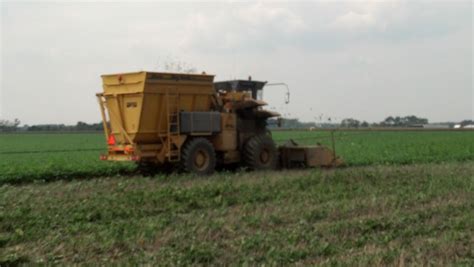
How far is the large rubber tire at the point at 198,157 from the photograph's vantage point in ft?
46.5

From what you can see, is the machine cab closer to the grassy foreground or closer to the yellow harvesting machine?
the yellow harvesting machine

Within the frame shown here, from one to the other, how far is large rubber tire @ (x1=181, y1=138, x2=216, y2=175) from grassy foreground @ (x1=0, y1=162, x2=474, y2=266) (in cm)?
160

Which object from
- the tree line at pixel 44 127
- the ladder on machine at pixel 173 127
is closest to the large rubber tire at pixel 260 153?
the ladder on machine at pixel 173 127

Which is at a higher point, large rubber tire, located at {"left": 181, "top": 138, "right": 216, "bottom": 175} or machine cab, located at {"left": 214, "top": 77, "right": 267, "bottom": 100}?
machine cab, located at {"left": 214, "top": 77, "right": 267, "bottom": 100}

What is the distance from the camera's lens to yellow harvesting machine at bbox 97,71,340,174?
45.7 ft

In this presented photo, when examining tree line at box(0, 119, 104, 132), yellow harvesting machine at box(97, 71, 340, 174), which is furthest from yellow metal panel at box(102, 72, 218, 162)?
tree line at box(0, 119, 104, 132)

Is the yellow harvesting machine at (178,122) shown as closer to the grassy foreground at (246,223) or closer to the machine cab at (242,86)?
the machine cab at (242,86)

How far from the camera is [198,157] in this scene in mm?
14492

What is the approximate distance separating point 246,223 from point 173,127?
6.52 meters

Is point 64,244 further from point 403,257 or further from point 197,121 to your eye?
point 197,121

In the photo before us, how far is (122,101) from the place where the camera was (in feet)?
46.3

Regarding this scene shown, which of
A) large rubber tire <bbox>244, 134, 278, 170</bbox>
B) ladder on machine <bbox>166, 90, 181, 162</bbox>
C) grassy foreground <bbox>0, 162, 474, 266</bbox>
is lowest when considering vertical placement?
grassy foreground <bbox>0, 162, 474, 266</bbox>

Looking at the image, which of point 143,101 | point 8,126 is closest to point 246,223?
point 143,101

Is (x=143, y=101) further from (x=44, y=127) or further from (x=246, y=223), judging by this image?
(x=44, y=127)
